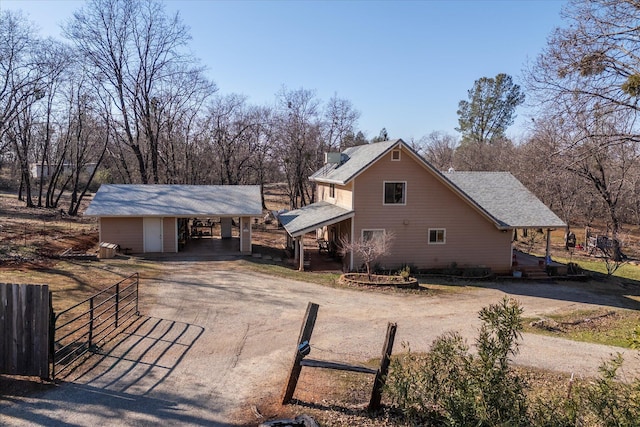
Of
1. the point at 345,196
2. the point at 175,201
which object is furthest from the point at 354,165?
the point at 175,201

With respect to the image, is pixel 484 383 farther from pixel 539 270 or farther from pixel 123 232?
pixel 123 232

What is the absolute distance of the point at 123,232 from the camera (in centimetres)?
2392

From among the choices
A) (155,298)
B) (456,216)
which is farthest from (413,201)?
(155,298)

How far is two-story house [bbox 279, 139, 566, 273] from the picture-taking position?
2255 centimetres

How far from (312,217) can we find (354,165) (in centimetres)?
374

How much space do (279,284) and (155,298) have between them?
5.32m

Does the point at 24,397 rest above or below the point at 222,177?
below

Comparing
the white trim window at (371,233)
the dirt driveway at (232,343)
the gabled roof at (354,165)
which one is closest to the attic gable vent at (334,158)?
the gabled roof at (354,165)

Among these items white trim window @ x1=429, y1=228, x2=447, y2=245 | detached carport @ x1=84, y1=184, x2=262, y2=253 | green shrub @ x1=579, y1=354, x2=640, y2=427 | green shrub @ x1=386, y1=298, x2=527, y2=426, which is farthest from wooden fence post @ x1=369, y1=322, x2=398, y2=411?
detached carport @ x1=84, y1=184, x2=262, y2=253

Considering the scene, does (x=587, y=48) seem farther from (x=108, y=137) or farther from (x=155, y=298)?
(x=108, y=137)

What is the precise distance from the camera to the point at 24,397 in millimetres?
7695

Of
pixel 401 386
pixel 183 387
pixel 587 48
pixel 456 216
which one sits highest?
pixel 587 48

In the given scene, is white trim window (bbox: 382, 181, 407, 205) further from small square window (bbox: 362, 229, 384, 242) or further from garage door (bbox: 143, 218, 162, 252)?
garage door (bbox: 143, 218, 162, 252)

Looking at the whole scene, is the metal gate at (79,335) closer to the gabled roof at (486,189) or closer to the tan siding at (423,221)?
the tan siding at (423,221)
